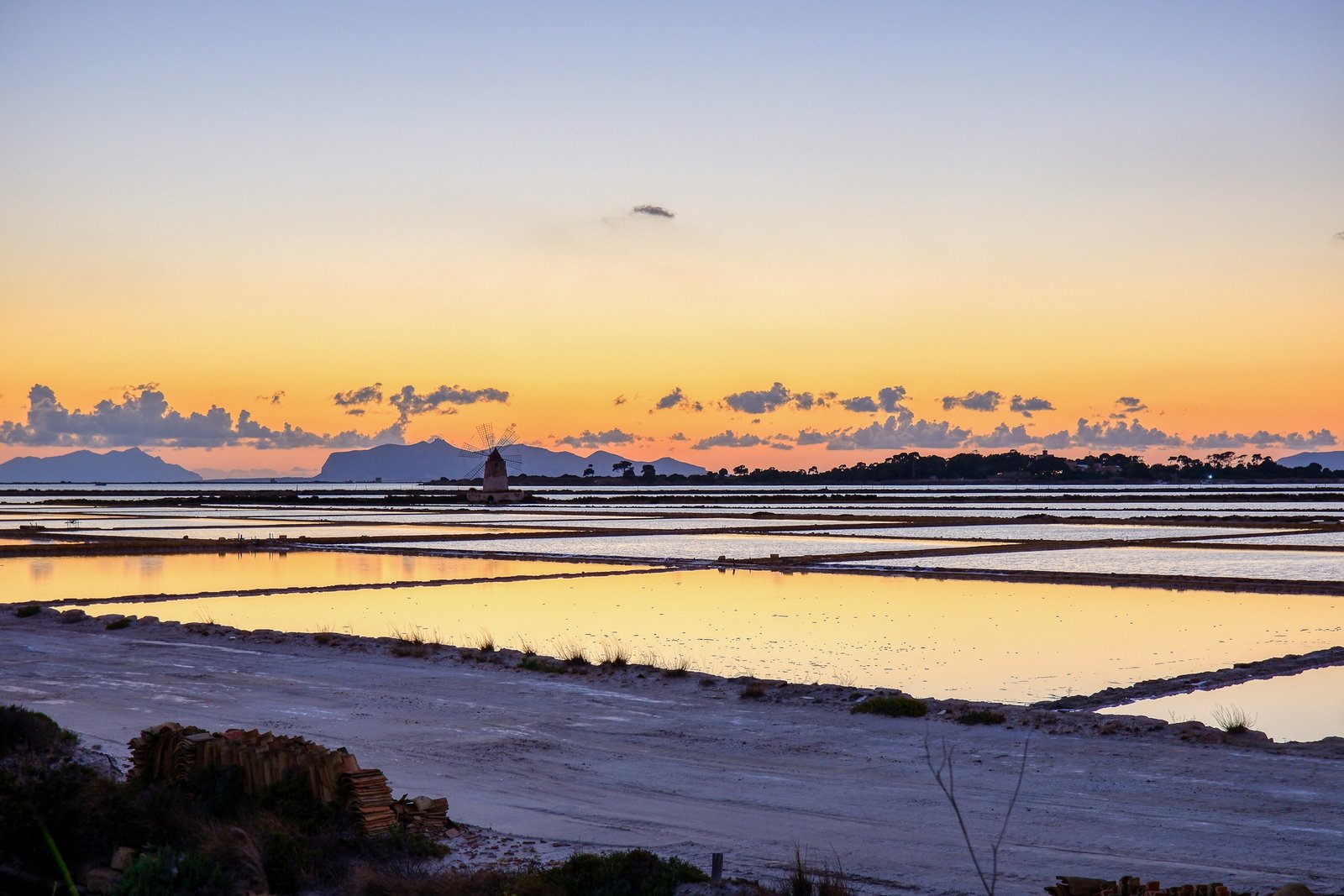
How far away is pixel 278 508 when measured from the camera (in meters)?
72.0

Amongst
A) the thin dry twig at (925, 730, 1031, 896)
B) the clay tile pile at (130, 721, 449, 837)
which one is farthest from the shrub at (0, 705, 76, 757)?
the thin dry twig at (925, 730, 1031, 896)

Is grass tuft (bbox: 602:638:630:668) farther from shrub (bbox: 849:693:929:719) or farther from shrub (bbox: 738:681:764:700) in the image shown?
shrub (bbox: 849:693:929:719)

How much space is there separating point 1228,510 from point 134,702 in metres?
50.2

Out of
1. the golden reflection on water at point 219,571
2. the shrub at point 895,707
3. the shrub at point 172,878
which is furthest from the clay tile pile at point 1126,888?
the golden reflection on water at point 219,571

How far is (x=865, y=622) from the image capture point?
57.0ft

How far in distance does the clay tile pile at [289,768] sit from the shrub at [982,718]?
4.47 meters

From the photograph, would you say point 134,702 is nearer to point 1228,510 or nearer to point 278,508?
point 1228,510

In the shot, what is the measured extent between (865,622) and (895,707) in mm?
6973

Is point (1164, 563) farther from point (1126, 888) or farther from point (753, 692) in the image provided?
point (1126, 888)

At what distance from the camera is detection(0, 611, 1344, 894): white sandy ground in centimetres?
657

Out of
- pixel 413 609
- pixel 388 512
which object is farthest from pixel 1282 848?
pixel 388 512

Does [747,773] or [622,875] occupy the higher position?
[622,875]

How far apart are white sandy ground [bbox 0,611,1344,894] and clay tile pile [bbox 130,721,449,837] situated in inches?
15.7

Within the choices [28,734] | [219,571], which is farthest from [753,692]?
[219,571]
